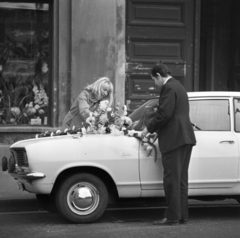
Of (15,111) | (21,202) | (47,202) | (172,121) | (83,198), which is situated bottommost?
(21,202)

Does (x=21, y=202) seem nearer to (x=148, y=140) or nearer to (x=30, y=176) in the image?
(x=30, y=176)

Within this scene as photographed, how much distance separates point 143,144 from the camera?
752 cm

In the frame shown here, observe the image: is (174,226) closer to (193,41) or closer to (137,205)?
(137,205)

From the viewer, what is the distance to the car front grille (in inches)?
298

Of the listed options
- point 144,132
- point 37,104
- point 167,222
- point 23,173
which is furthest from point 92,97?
point 37,104

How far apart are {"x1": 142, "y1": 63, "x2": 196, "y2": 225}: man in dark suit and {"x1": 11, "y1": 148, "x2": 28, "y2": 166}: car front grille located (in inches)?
53.6

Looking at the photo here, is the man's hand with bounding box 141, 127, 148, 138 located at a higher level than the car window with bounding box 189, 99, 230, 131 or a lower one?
lower

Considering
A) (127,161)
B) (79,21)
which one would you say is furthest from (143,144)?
(79,21)

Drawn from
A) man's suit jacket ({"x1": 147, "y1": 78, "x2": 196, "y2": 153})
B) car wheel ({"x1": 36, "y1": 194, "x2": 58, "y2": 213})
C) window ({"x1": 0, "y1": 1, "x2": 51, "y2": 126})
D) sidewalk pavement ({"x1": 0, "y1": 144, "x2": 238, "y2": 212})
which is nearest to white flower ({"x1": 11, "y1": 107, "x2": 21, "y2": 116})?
window ({"x1": 0, "y1": 1, "x2": 51, "y2": 126})

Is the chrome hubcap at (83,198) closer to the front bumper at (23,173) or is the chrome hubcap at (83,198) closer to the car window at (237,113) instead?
the front bumper at (23,173)

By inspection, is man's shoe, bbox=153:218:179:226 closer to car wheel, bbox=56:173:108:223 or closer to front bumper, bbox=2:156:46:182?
car wheel, bbox=56:173:108:223

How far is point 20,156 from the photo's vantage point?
25.4 feet

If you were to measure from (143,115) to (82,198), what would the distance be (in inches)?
51.8

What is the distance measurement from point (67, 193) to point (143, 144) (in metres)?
1.00
